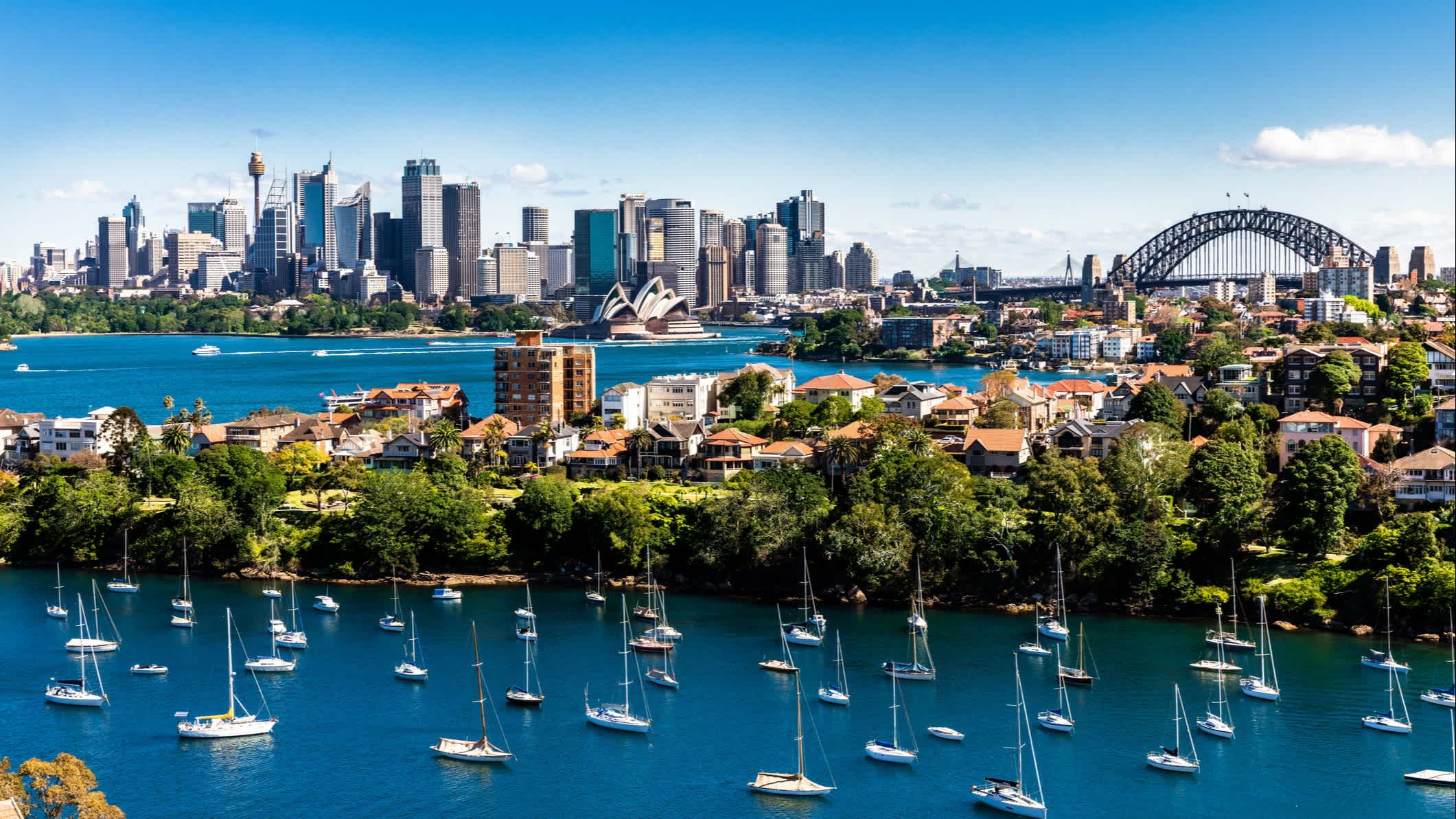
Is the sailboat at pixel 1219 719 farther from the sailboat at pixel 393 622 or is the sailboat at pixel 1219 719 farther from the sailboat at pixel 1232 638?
the sailboat at pixel 393 622

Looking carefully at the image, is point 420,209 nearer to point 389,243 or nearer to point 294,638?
point 389,243

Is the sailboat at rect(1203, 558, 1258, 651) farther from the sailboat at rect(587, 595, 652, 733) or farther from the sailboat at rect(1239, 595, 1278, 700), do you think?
the sailboat at rect(587, 595, 652, 733)

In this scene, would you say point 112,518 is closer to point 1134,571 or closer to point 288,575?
point 288,575

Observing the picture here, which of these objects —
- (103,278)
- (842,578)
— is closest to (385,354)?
(842,578)

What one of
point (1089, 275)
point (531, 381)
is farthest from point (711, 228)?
point (531, 381)

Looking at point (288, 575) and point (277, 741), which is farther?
point (288, 575)
